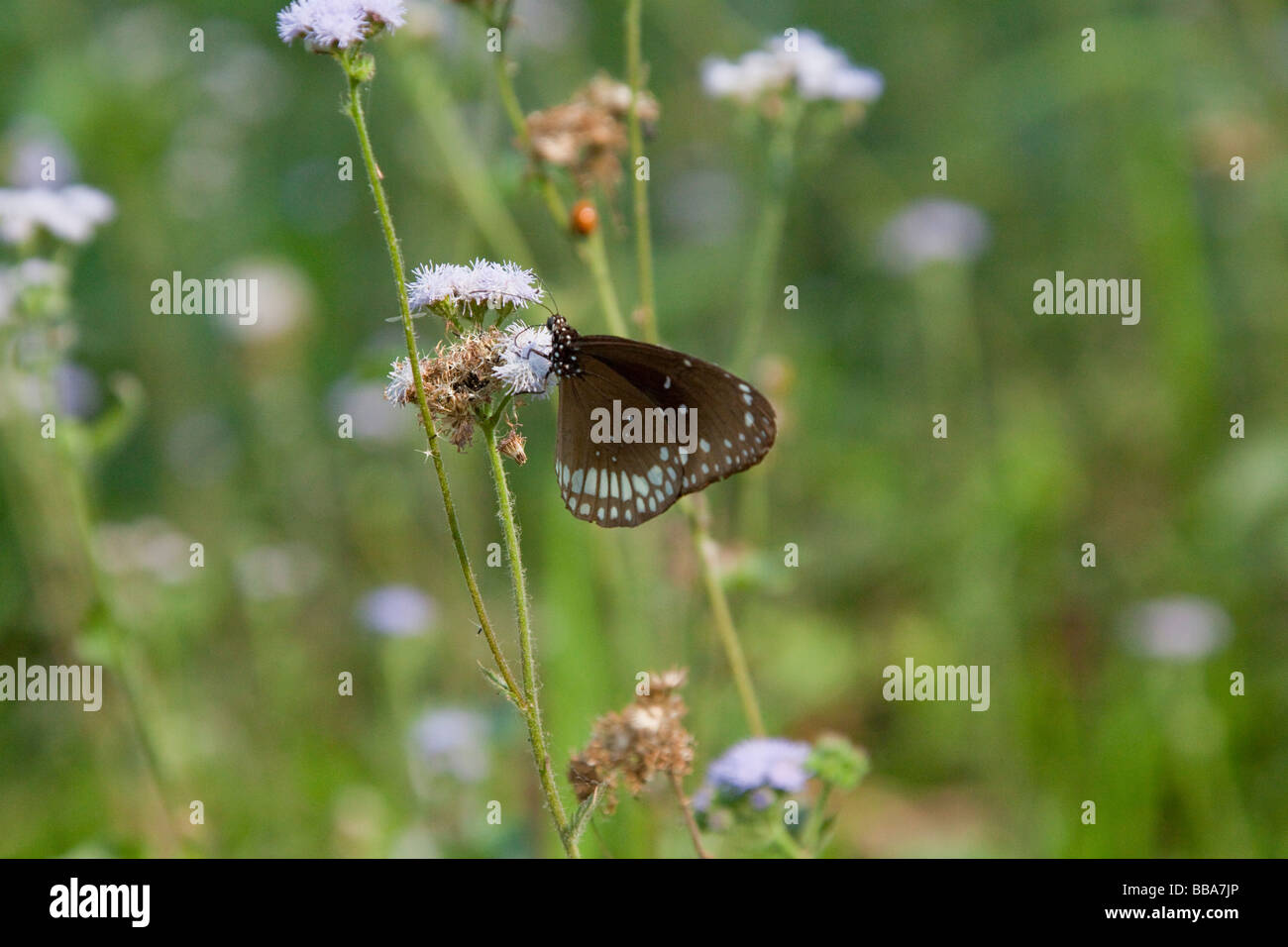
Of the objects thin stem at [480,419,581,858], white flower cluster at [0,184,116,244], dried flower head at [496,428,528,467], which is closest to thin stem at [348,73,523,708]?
thin stem at [480,419,581,858]

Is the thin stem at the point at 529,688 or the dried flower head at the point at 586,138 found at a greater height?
the dried flower head at the point at 586,138

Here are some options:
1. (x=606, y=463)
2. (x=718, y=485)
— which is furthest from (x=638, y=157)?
(x=718, y=485)

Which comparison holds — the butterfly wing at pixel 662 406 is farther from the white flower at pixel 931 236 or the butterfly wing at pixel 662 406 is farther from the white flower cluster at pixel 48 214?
the white flower at pixel 931 236

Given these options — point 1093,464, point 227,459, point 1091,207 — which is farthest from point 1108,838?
point 227,459

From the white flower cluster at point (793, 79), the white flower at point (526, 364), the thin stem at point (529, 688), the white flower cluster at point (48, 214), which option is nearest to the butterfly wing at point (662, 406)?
the white flower at point (526, 364)

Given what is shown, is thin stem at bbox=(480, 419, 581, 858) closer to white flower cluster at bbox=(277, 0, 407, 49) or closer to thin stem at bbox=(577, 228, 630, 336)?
white flower cluster at bbox=(277, 0, 407, 49)

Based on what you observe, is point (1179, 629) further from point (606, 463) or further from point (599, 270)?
point (606, 463)

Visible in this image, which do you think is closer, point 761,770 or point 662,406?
point 761,770
